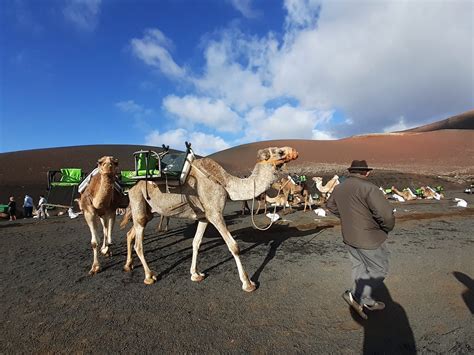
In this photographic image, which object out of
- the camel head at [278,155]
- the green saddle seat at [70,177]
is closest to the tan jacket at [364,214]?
the camel head at [278,155]

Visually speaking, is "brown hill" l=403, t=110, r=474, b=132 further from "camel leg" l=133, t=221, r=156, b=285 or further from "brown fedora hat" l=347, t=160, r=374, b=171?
"camel leg" l=133, t=221, r=156, b=285

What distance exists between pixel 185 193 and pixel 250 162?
6190 cm

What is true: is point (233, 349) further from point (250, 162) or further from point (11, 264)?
point (250, 162)

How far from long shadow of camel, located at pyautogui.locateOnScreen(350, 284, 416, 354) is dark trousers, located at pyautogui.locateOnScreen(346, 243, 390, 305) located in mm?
266

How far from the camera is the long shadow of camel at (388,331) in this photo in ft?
11.4

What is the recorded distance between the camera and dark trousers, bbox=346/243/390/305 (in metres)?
4.19

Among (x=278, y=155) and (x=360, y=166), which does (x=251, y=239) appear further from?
(x=360, y=166)

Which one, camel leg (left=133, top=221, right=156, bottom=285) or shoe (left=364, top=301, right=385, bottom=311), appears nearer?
shoe (left=364, top=301, right=385, bottom=311)

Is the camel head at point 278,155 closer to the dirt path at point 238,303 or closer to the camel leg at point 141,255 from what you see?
the dirt path at point 238,303

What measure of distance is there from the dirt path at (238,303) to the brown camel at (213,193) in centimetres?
65

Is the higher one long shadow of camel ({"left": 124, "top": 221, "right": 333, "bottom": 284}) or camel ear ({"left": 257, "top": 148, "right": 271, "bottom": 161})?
camel ear ({"left": 257, "top": 148, "right": 271, "bottom": 161})

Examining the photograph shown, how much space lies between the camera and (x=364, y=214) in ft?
13.8

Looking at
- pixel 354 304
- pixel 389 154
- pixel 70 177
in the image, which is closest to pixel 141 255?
pixel 354 304

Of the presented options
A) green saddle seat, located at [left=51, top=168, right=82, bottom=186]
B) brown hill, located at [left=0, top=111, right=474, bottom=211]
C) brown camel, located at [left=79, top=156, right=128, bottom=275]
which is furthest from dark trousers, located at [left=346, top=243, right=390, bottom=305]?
brown hill, located at [left=0, top=111, right=474, bottom=211]
